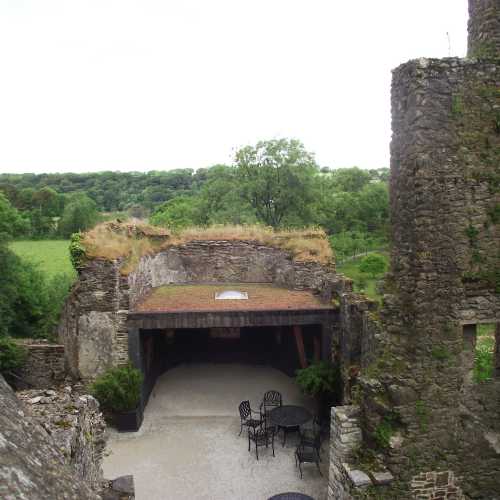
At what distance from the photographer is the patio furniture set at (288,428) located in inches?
400

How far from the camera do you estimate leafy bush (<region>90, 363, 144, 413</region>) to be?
448 inches

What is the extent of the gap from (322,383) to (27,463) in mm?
9926

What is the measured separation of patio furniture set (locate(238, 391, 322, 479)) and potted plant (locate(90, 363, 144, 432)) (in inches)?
101

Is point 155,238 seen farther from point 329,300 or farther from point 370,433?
point 370,433

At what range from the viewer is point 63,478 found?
2334mm

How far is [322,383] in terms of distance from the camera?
11.4 metres

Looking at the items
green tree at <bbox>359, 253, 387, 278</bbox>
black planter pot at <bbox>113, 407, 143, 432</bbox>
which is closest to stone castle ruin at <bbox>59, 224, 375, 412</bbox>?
black planter pot at <bbox>113, 407, 143, 432</bbox>

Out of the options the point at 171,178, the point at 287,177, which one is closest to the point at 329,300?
the point at 287,177

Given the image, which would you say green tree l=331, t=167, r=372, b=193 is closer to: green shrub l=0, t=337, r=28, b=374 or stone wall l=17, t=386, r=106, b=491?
green shrub l=0, t=337, r=28, b=374

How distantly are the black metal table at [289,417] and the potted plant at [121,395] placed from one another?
326 centimetres

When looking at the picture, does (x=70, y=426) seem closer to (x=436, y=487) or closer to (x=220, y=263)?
(x=436, y=487)

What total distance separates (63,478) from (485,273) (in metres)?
6.30

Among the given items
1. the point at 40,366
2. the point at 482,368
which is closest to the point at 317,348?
the point at 482,368

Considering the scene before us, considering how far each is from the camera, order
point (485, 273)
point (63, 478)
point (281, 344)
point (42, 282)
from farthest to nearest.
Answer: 1. point (42, 282)
2. point (281, 344)
3. point (485, 273)
4. point (63, 478)
